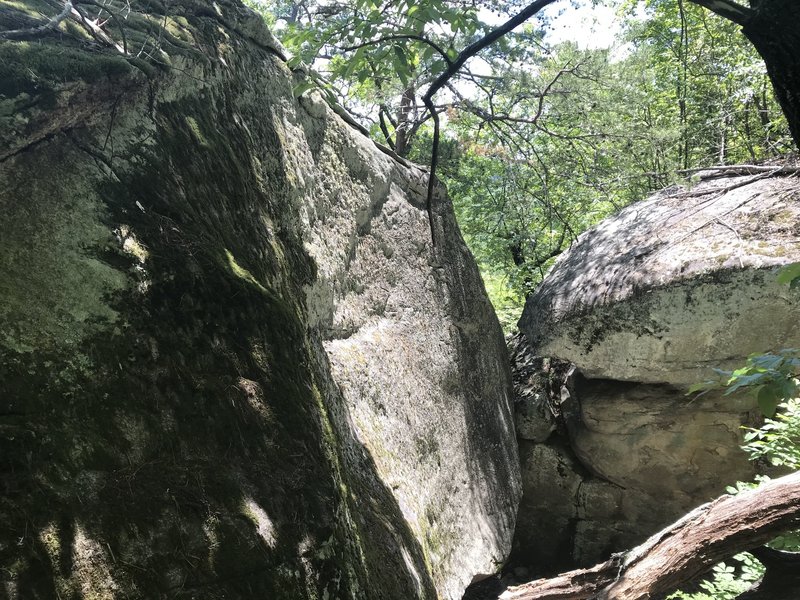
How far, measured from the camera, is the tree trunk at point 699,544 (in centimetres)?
386

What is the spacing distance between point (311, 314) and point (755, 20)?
2.54 m

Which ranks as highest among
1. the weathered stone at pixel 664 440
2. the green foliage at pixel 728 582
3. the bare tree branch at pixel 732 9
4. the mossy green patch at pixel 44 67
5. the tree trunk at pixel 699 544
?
the mossy green patch at pixel 44 67

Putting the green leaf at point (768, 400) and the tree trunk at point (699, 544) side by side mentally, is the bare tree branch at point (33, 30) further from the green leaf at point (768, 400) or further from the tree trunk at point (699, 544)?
the tree trunk at point (699, 544)

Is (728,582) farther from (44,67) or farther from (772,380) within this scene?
(44,67)

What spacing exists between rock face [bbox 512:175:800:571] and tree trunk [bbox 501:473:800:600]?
78.2 inches

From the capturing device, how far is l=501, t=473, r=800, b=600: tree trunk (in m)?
3.86

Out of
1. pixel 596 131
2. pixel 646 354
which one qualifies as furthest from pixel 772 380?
pixel 596 131

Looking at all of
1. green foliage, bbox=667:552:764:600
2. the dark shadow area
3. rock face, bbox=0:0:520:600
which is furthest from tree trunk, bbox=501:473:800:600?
the dark shadow area

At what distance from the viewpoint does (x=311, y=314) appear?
3.71 metres

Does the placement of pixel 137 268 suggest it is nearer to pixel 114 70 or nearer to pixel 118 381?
pixel 118 381

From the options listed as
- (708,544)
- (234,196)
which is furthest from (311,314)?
(708,544)

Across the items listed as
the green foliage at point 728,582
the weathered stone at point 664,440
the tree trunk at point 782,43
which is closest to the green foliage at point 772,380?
the tree trunk at point 782,43

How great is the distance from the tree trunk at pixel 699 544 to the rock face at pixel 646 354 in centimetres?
199

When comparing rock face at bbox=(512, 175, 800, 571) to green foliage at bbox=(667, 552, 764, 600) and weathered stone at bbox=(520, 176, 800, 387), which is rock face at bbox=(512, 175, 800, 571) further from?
green foliage at bbox=(667, 552, 764, 600)
